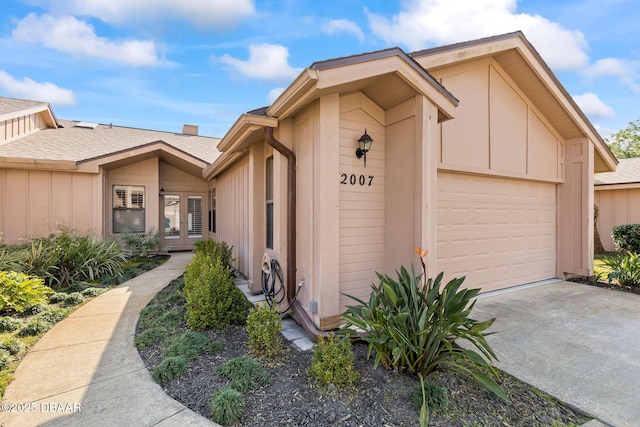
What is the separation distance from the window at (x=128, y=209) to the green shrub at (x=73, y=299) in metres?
5.06

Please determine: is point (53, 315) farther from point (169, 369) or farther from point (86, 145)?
point (86, 145)

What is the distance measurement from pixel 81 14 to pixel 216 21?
3102mm

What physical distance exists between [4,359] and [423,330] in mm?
4235

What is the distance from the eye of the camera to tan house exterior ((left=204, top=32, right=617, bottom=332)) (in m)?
3.60

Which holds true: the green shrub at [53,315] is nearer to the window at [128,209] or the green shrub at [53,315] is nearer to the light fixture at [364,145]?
the light fixture at [364,145]

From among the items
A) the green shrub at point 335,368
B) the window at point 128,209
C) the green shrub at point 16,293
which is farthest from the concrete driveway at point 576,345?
the window at point 128,209

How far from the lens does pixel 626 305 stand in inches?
202

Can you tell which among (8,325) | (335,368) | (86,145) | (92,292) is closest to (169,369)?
(335,368)

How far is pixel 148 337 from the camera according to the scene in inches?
143

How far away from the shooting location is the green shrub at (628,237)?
9.06 meters

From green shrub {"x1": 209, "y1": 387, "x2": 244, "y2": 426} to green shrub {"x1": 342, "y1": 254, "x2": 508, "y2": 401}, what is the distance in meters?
1.09

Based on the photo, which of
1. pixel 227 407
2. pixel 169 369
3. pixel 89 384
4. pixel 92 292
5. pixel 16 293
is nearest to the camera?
pixel 227 407

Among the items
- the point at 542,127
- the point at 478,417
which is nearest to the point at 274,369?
the point at 478,417

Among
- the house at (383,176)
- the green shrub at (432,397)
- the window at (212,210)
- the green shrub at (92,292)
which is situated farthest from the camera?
the window at (212,210)
